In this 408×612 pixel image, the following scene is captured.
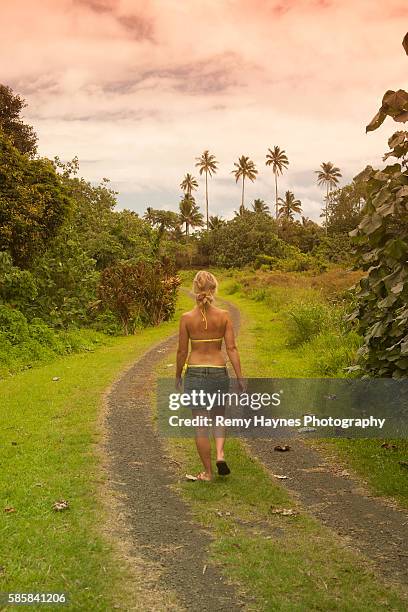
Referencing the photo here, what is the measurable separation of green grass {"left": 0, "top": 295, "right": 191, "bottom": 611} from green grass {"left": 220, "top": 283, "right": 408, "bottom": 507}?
3.33 m

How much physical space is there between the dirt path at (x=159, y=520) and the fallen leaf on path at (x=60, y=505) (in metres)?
0.61

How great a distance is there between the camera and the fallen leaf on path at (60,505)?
19.4 feet

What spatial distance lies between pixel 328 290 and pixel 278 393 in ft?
61.2

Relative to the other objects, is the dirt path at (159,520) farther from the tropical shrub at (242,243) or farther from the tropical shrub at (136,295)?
the tropical shrub at (242,243)

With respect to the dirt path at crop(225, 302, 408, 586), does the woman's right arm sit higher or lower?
higher

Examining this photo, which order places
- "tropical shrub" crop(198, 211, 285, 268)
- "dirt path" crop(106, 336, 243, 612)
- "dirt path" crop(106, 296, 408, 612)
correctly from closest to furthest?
1. "dirt path" crop(106, 336, 243, 612)
2. "dirt path" crop(106, 296, 408, 612)
3. "tropical shrub" crop(198, 211, 285, 268)

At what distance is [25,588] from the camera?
439 cm

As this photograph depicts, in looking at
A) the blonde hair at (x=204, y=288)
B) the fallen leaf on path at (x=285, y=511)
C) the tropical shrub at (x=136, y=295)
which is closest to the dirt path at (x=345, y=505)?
the fallen leaf on path at (x=285, y=511)

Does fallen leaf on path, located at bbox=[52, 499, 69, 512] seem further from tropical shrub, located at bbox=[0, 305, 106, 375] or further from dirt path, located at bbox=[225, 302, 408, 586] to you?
Result: tropical shrub, located at bbox=[0, 305, 106, 375]

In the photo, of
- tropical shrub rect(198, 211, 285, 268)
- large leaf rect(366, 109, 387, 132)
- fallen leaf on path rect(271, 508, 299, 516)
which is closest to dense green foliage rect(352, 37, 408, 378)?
large leaf rect(366, 109, 387, 132)

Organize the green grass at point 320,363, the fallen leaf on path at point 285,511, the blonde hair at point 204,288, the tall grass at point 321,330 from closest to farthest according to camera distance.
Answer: the fallen leaf on path at point 285,511
the blonde hair at point 204,288
the green grass at point 320,363
the tall grass at point 321,330

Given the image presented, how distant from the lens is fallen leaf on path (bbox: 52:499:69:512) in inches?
233

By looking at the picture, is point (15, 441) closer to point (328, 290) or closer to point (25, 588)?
point (25, 588)

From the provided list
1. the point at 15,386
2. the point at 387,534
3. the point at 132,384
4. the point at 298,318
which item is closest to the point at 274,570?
the point at 387,534
